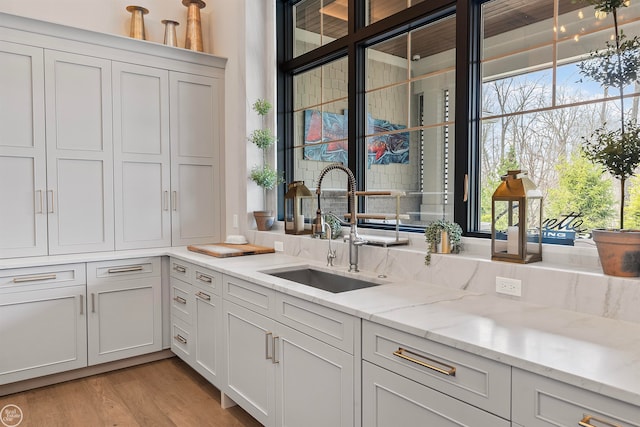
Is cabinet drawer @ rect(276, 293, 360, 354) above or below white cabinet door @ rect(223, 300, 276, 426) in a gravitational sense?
above

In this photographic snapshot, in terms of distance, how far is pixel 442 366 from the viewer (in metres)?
1.32

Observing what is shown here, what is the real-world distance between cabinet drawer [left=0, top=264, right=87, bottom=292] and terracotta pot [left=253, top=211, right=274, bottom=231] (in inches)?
50.8

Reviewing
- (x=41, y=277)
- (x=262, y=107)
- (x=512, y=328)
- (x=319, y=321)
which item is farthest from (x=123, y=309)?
(x=512, y=328)

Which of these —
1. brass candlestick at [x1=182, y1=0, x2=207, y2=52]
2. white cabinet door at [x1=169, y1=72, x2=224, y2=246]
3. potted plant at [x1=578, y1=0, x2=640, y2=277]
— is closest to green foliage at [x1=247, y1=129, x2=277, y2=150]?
white cabinet door at [x1=169, y1=72, x2=224, y2=246]

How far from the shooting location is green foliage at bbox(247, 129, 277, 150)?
353cm

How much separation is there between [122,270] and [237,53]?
199cm

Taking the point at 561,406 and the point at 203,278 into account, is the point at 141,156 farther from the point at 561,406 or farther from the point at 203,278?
the point at 561,406

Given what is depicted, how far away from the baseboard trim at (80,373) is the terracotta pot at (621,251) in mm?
3099

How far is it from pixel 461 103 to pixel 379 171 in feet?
2.70

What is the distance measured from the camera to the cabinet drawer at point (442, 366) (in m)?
1.18

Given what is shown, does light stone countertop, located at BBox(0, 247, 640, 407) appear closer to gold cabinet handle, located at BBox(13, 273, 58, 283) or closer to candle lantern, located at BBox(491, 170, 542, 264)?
candle lantern, located at BBox(491, 170, 542, 264)

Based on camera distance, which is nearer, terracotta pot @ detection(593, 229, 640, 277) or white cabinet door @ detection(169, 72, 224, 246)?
terracotta pot @ detection(593, 229, 640, 277)

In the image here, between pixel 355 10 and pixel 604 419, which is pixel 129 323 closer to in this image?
pixel 355 10

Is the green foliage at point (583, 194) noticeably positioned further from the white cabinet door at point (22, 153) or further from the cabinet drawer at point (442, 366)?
the white cabinet door at point (22, 153)
